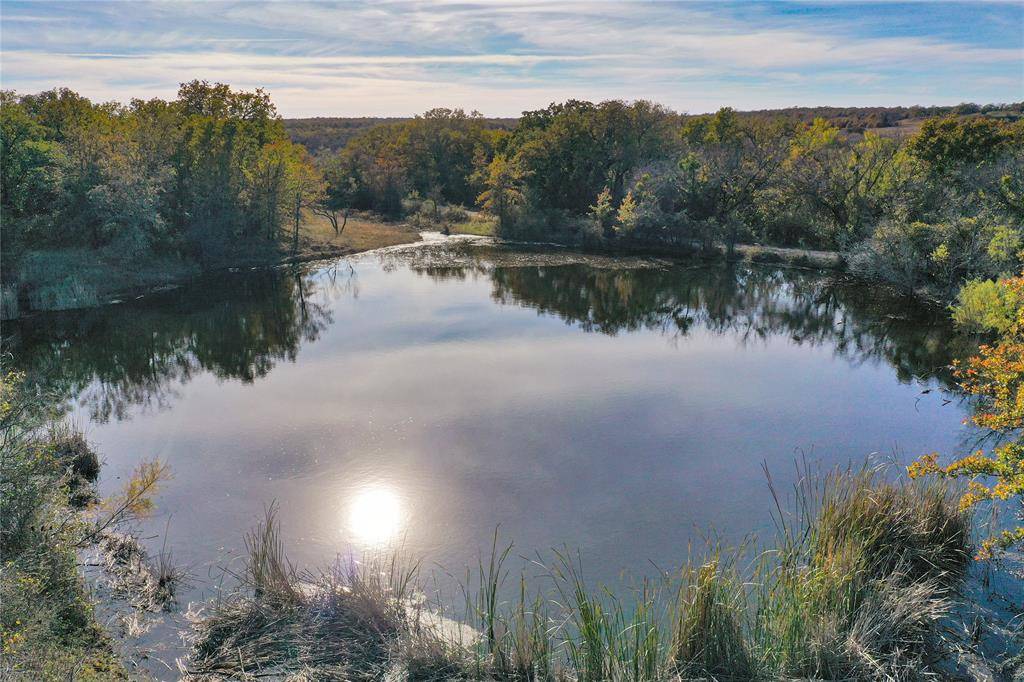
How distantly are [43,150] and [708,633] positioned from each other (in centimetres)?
3489

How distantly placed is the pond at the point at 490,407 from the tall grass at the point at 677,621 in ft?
4.78

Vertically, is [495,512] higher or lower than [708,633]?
lower

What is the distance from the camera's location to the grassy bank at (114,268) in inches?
1072

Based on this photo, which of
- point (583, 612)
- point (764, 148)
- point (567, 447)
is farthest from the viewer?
point (764, 148)

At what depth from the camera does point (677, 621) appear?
7.75 m

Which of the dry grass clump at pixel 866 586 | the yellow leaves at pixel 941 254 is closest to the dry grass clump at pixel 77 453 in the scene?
the dry grass clump at pixel 866 586

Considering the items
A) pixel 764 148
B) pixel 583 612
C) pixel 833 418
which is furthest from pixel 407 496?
pixel 764 148

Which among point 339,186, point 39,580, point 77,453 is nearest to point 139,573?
point 39,580

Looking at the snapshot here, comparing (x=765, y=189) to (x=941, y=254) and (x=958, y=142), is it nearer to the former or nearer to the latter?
(x=958, y=142)

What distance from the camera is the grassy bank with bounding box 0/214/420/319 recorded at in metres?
27.2

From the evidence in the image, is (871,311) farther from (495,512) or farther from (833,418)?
(495,512)

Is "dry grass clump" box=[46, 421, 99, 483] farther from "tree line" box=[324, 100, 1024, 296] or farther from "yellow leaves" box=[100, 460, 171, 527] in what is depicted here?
"tree line" box=[324, 100, 1024, 296]

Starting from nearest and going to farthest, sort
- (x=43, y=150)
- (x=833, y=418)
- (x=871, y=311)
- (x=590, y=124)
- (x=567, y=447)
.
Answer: (x=567, y=447) → (x=833, y=418) → (x=871, y=311) → (x=43, y=150) → (x=590, y=124)

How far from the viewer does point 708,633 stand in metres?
7.62
